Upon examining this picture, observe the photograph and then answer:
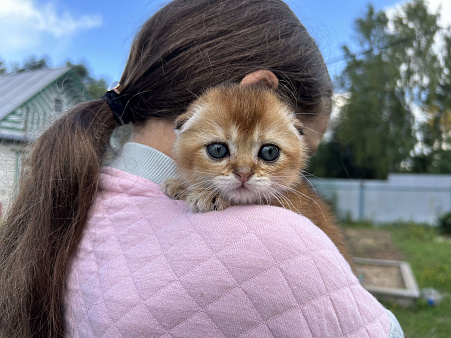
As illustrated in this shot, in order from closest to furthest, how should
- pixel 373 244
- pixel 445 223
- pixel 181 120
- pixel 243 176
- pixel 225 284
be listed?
pixel 225 284 → pixel 243 176 → pixel 181 120 → pixel 373 244 → pixel 445 223

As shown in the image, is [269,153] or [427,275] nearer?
[269,153]

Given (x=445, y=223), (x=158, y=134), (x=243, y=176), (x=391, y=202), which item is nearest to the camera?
(x=243, y=176)

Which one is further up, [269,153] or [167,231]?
[269,153]

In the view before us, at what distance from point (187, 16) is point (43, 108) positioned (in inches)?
33.4

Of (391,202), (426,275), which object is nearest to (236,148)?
(426,275)

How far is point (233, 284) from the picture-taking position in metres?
1.02

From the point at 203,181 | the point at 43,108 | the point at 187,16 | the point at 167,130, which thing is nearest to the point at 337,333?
the point at 203,181

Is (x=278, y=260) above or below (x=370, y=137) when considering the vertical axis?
above

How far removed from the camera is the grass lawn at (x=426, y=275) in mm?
4188

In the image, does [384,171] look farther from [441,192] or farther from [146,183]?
[146,183]

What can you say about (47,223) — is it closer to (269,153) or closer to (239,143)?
(239,143)

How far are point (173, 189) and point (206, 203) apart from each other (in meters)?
0.26

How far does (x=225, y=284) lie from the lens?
39.9 inches

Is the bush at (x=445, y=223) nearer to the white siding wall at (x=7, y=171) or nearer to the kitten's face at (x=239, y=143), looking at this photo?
the kitten's face at (x=239, y=143)
